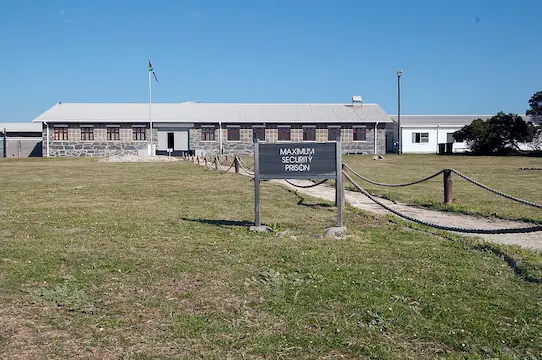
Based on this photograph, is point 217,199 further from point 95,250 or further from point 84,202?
point 95,250

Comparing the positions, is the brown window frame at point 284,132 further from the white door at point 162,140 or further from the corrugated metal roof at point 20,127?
the corrugated metal roof at point 20,127

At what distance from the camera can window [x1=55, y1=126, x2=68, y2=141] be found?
55.7m

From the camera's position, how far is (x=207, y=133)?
57094 millimetres

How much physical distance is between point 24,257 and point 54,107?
55.9 metres

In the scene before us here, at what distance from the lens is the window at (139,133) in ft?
185

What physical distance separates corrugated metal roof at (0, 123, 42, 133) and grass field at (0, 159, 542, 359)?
63.6 metres

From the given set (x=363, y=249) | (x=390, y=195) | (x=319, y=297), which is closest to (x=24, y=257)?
(x=319, y=297)

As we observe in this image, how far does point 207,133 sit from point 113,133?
28.8 feet

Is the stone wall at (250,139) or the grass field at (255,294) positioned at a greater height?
the stone wall at (250,139)

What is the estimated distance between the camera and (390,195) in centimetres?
1580

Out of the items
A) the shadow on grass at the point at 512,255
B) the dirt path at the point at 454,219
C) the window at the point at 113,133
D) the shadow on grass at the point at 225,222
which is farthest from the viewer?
the window at the point at 113,133

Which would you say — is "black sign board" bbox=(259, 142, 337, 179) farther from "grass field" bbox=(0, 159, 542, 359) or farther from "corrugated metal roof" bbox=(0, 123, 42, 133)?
"corrugated metal roof" bbox=(0, 123, 42, 133)

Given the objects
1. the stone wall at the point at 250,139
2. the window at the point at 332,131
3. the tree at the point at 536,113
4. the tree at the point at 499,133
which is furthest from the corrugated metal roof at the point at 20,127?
the tree at the point at 536,113

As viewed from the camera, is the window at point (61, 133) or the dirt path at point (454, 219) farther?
the window at point (61, 133)
